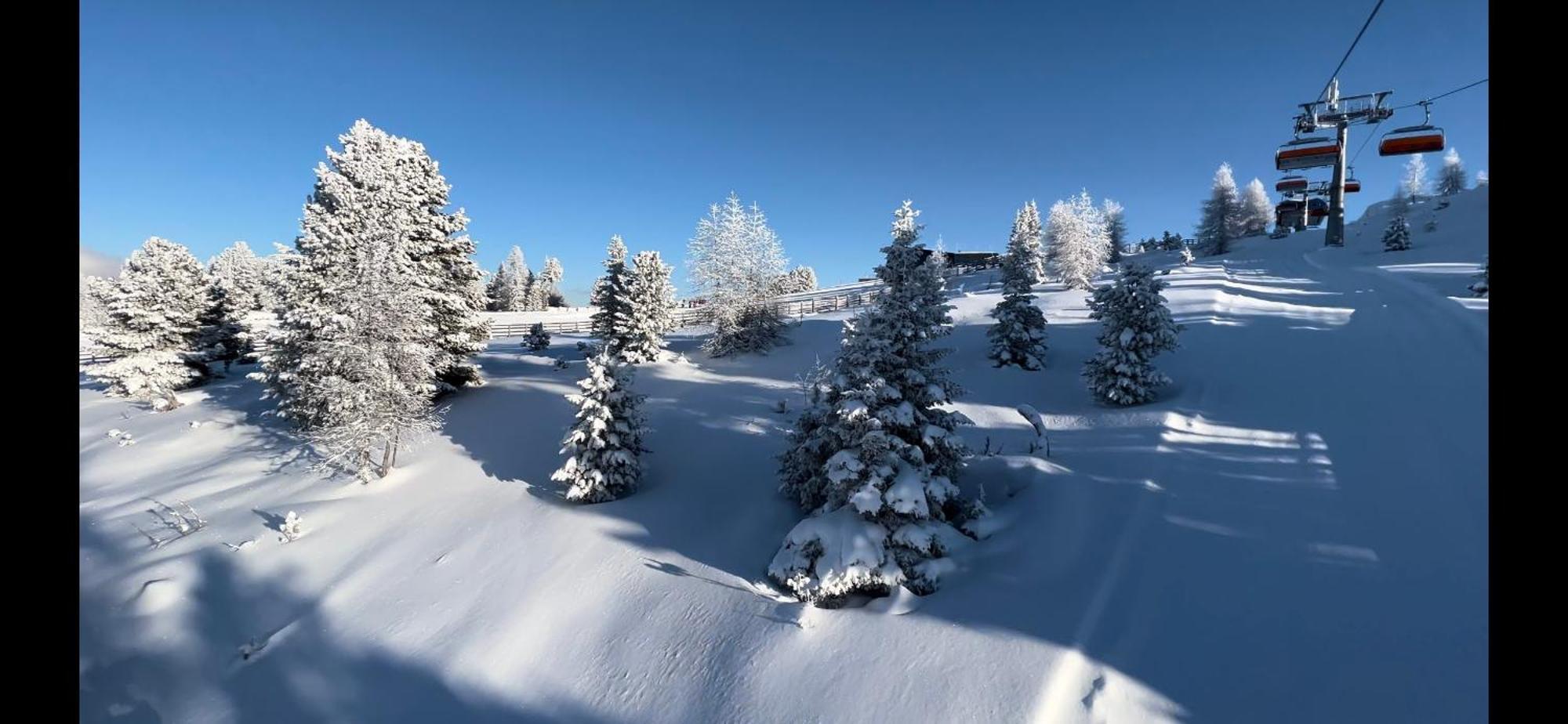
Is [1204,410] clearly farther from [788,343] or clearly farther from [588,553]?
[788,343]

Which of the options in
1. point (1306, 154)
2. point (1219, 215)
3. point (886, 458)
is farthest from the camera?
point (1219, 215)

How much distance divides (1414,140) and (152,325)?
60.0 metres

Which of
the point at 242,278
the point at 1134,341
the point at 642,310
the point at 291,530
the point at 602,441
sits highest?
the point at 242,278

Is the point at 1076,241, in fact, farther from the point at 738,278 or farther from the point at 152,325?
the point at 152,325

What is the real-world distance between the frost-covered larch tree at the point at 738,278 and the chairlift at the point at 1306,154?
31732 millimetres

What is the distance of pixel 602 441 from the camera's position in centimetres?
1495

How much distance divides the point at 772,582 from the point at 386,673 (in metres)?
7.31

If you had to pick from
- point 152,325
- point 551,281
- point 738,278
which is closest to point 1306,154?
point 738,278

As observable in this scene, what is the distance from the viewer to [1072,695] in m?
7.28

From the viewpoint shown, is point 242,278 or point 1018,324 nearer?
point 1018,324

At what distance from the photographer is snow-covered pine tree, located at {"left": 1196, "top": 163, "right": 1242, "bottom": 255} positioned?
59.1m

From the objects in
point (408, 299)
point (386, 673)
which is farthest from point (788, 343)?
point (386, 673)

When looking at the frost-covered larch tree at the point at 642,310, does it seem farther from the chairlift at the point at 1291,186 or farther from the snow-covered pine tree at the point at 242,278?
the chairlift at the point at 1291,186
